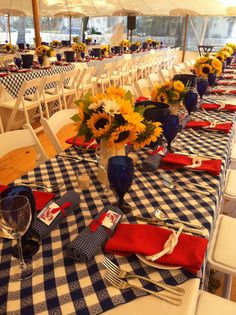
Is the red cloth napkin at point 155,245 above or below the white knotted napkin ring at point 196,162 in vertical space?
below

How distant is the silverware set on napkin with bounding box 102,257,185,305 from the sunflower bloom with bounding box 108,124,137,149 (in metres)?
0.45

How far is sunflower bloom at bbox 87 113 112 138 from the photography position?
104 cm

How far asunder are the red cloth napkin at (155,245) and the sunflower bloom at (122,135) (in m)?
0.31

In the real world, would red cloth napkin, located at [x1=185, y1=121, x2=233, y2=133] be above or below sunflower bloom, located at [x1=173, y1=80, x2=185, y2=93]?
below

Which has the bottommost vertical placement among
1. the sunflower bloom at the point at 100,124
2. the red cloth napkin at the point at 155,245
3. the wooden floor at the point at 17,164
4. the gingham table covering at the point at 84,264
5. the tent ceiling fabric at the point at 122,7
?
the wooden floor at the point at 17,164

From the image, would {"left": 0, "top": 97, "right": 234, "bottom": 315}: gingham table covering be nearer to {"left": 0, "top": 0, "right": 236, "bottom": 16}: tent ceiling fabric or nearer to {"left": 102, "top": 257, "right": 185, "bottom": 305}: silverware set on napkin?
{"left": 102, "top": 257, "right": 185, "bottom": 305}: silverware set on napkin

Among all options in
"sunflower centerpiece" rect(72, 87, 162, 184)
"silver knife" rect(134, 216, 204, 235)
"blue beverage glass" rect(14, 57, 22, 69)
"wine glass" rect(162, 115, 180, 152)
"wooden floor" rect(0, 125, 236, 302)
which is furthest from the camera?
"blue beverage glass" rect(14, 57, 22, 69)

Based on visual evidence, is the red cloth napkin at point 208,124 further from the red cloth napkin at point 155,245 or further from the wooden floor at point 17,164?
the wooden floor at point 17,164

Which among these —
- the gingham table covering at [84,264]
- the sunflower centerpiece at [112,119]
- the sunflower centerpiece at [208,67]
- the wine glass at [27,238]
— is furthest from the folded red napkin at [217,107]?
the wine glass at [27,238]

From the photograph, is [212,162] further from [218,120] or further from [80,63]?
[80,63]

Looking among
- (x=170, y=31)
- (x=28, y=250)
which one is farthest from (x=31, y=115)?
(x=170, y=31)

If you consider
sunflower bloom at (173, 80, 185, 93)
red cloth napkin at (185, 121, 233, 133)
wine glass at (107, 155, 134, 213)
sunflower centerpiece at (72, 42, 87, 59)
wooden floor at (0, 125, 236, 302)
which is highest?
sunflower centerpiece at (72, 42, 87, 59)

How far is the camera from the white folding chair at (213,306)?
0.92 meters

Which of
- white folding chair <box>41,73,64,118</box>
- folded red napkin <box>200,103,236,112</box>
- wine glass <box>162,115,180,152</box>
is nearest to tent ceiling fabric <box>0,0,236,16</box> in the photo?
white folding chair <box>41,73,64,118</box>
